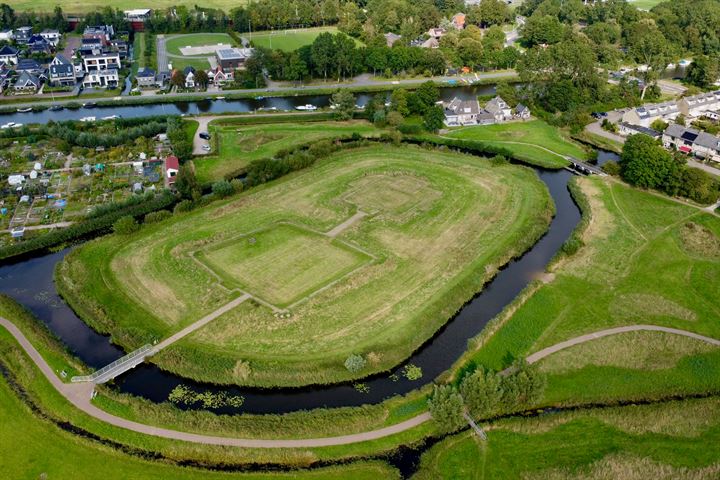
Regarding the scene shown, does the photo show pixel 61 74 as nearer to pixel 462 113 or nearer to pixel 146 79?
pixel 146 79

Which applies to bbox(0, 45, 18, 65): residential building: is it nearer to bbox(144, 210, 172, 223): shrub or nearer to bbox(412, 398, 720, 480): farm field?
bbox(144, 210, 172, 223): shrub

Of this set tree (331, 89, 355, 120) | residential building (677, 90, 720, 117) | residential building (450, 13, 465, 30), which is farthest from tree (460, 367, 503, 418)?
residential building (450, 13, 465, 30)

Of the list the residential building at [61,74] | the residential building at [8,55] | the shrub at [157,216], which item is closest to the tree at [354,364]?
the shrub at [157,216]

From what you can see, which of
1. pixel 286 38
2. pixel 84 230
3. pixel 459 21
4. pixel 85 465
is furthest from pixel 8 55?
pixel 85 465

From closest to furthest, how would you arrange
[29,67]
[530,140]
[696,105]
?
[530,140] → [696,105] → [29,67]

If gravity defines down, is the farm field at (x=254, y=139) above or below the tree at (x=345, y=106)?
below

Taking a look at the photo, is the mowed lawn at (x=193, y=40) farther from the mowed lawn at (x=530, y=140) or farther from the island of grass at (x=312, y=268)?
the island of grass at (x=312, y=268)
